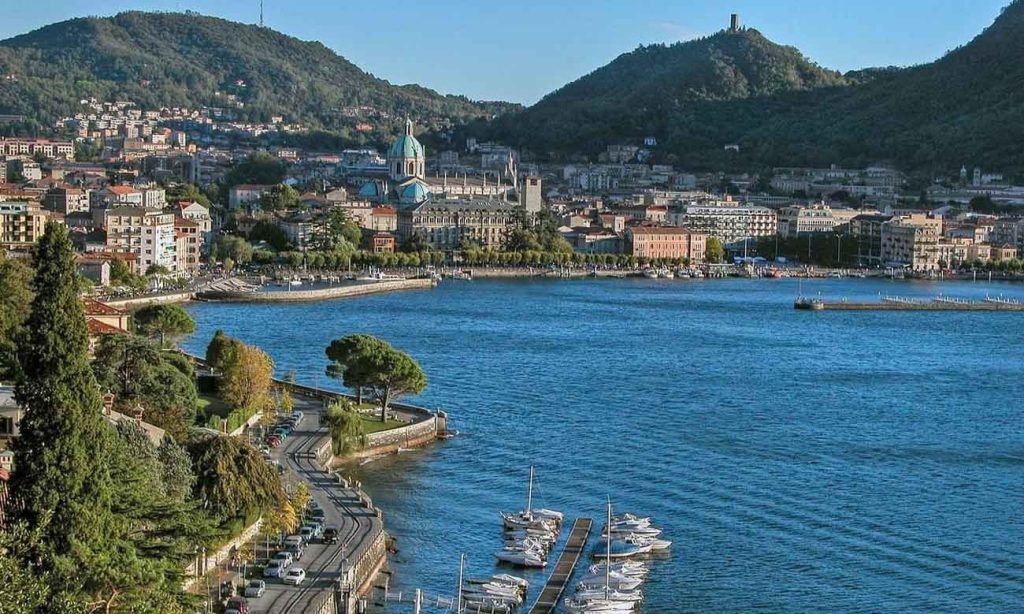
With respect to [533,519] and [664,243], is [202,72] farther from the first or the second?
[533,519]

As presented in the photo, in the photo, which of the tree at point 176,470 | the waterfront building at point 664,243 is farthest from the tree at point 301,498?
the waterfront building at point 664,243

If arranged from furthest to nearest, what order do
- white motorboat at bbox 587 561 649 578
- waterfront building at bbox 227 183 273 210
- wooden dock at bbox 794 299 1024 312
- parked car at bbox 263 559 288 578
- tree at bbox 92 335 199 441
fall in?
waterfront building at bbox 227 183 273 210
wooden dock at bbox 794 299 1024 312
tree at bbox 92 335 199 441
white motorboat at bbox 587 561 649 578
parked car at bbox 263 559 288 578

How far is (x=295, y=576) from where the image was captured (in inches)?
411

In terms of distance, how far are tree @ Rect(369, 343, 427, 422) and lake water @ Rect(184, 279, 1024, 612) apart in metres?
0.64

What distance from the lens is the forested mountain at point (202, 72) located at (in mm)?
94188

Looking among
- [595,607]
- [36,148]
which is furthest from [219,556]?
[36,148]

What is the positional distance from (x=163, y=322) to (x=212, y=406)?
4086 millimetres

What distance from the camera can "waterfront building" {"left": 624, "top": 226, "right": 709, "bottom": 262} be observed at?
42.7 m

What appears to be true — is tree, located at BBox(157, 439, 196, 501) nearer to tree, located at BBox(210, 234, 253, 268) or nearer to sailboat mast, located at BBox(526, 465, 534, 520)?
sailboat mast, located at BBox(526, 465, 534, 520)

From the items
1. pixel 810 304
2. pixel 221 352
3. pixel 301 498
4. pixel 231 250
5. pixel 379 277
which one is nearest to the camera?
pixel 301 498

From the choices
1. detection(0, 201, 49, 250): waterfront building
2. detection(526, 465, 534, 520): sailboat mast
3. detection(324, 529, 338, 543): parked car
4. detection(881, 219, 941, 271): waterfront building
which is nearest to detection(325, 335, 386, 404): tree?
detection(526, 465, 534, 520): sailboat mast

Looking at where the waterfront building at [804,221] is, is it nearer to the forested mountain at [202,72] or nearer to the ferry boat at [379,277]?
the ferry boat at [379,277]

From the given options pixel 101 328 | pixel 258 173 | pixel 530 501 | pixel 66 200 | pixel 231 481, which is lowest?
pixel 530 501

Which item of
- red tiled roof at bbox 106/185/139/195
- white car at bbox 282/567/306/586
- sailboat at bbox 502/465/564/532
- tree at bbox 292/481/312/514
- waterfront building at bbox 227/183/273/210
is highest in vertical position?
red tiled roof at bbox 106/185/139/195
